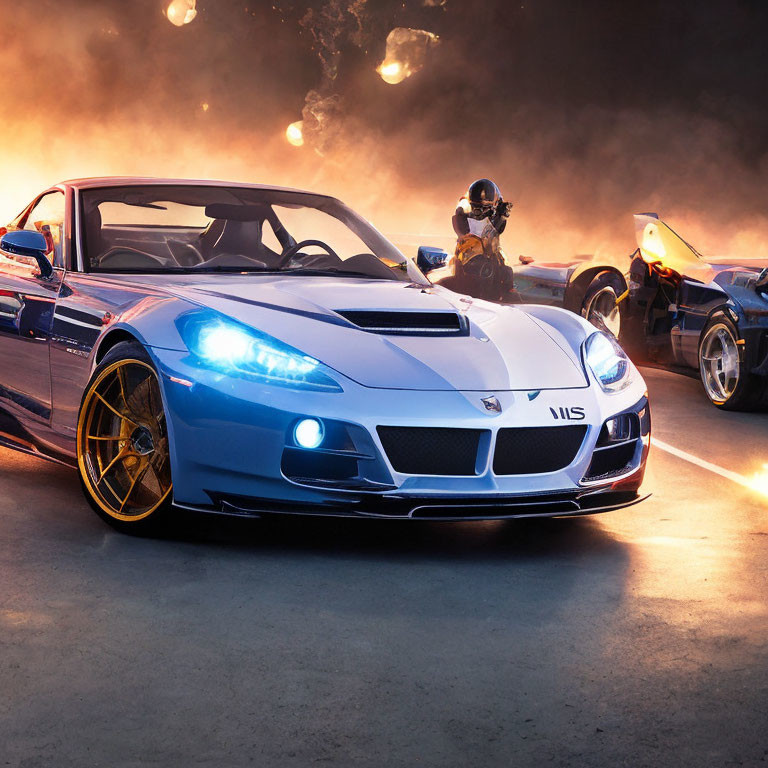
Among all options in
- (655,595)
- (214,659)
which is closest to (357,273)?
(655,595)

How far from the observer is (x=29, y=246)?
6.10 meters

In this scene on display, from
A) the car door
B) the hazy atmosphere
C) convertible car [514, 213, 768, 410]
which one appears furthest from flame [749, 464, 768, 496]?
the hazy atmosphere

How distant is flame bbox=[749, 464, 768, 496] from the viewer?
6605 millimetres

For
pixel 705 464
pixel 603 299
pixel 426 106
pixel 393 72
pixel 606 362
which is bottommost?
pixel 705 464

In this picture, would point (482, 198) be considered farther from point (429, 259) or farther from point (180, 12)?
point (180, 12)

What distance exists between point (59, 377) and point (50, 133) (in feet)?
150

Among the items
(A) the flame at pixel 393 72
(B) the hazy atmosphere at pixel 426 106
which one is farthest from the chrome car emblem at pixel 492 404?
(A) the flame at pixel 393 72

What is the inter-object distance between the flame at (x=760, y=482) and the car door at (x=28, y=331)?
3.28 meters

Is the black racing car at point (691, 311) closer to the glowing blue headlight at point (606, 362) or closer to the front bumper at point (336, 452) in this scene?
the glowing blue headlight at point (606, 362)

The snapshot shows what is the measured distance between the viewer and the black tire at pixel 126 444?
16.9 feet

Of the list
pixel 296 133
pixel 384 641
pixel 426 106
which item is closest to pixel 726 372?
pixel 384 641

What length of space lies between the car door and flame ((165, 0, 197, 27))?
151ft

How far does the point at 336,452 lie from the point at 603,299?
7450 millimetres

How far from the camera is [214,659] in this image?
384 cm
